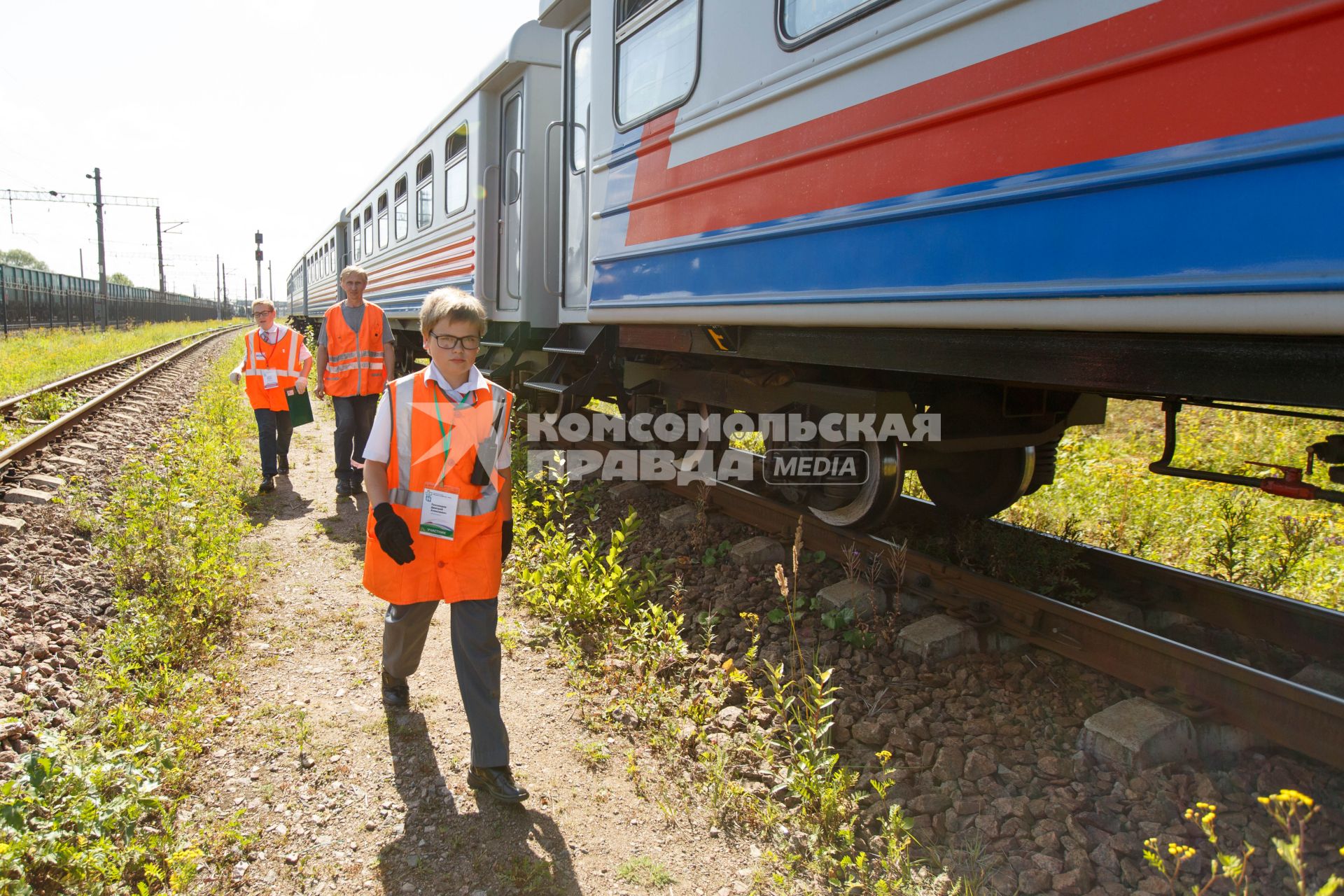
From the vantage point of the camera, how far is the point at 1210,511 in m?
5.36

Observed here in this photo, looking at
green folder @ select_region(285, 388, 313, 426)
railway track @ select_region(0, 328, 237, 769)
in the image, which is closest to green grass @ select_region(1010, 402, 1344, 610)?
railway track @ select_region(0, 328, 237, 769)

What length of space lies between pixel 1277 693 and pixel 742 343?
8.19 ft

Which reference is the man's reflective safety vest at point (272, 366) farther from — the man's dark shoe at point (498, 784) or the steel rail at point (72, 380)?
the man's dark shoe at point (498, 784)

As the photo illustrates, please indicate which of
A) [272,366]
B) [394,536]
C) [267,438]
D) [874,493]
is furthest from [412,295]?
[394,536]

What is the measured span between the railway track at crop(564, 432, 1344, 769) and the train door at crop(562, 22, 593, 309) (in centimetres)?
225

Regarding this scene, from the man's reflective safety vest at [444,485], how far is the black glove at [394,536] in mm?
129

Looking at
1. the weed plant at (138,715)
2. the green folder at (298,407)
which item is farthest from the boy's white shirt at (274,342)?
the weed plant at (138,715)

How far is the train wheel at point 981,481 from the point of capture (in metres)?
4.86

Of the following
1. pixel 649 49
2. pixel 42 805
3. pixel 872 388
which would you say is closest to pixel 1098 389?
pixel 872 388

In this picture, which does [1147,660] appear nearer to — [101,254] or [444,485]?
[444,485]

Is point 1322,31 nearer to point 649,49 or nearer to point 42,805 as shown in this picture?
point 649,49

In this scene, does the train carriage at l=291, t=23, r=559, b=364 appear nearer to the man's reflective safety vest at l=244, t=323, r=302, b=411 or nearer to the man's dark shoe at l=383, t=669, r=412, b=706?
the man's reflective safety vest at l=244, t=323, r=302, b=411

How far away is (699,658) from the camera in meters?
3.80

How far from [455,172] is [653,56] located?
4.12 metres
